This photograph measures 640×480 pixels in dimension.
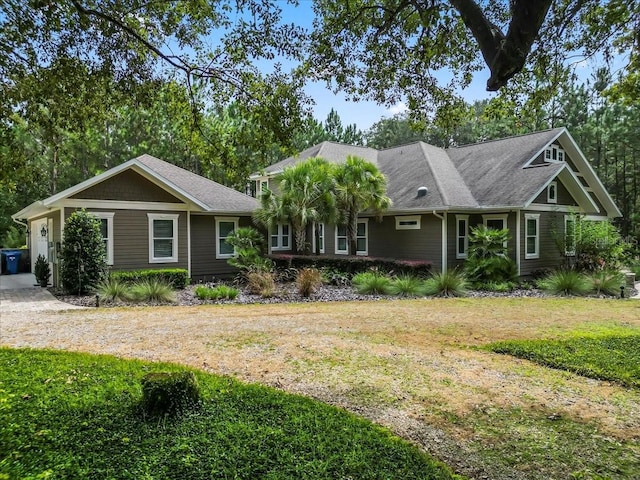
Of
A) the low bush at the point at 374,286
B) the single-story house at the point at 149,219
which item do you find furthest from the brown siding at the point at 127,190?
the low bush at the point at 374,286

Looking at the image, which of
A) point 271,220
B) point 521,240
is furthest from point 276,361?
point 521,240

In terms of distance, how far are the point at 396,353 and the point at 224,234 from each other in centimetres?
1270

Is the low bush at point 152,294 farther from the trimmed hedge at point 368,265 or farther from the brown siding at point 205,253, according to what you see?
the trimmed hedge at point 368,265

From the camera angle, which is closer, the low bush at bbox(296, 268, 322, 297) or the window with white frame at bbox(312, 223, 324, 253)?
the low bush at bbox(296, 268, 322, 297)

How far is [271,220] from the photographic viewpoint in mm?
17828

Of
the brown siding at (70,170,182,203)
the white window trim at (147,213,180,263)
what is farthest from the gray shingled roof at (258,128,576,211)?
the brown siding at (70,170,182,203)

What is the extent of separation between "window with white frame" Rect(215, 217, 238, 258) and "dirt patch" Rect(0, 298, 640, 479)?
649cm

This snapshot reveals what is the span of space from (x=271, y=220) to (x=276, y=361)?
457 inches

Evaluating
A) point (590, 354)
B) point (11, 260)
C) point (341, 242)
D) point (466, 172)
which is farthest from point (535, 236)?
point (11, 260)

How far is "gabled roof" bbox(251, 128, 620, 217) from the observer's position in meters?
17.7

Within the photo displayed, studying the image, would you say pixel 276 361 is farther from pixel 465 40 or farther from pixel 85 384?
pixel 465 40

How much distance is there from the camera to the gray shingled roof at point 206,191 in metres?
18.1

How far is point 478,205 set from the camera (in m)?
18.1

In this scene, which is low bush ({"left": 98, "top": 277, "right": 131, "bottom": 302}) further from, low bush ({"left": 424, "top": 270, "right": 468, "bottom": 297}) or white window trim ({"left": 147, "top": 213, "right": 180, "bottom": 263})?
low bush ({"left": 424, "top": 270, "right": 468, "bottom": 297})
